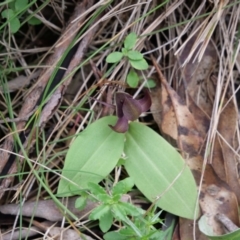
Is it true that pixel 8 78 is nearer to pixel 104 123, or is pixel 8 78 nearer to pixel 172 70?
pixel 104 123

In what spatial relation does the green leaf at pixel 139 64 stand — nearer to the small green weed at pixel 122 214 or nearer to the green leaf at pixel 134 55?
the green leaf at pixel 134 55

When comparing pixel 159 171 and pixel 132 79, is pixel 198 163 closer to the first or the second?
pixel 159 171

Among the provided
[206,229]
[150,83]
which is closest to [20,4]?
[150,83]

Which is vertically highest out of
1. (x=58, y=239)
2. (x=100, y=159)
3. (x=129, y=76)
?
(x=129, y=76)

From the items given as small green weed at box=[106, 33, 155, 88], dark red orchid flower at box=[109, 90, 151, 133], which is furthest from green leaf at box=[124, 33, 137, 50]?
dark red orchid flower at box=[109, 90, 151, 133]

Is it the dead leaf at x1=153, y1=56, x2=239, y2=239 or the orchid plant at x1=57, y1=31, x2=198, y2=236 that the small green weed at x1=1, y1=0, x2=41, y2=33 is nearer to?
the orchid plant at x1=57, y1=31, x2=198, y2=236

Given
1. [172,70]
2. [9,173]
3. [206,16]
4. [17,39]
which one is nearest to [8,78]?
[17,39]
